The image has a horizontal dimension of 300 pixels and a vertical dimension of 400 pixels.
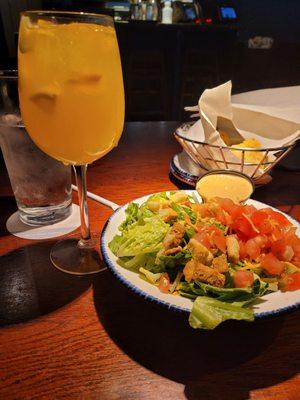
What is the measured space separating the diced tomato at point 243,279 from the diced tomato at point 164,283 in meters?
0.14

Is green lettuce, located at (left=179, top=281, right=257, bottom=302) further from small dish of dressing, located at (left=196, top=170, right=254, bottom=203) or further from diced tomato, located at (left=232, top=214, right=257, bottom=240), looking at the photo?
small dish of dressing, located at (left=196, top=170, right=254, bottom=203)

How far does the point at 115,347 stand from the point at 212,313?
20 cm

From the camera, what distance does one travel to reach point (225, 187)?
42.5 inches

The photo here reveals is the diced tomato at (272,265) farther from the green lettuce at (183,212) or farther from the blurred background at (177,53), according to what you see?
the blurred background at (177,53)

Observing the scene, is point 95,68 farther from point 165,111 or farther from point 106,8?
point 106,8

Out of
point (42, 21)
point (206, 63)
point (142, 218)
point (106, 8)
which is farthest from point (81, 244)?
point (106, 8)

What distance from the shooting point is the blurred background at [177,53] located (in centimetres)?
454

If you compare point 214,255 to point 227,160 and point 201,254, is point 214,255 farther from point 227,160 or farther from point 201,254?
point 227,160

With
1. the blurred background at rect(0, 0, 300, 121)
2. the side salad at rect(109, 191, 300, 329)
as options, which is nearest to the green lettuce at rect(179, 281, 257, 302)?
the side salad at rect(109, 191, 300, 329)

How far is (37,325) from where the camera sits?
0.70m

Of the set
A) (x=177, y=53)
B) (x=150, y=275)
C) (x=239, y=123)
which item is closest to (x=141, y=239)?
(x=150, y=275)

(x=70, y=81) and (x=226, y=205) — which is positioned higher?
(x=70, y=81)

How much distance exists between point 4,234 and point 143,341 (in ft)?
1.84

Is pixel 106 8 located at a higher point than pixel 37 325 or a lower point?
higher
